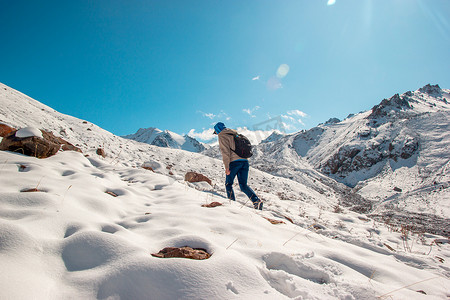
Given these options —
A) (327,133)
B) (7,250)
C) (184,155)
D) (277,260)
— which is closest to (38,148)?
(7,250)

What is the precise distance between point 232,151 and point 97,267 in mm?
3843

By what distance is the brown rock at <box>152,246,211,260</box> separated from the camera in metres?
1.54

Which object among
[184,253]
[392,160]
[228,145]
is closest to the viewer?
[184,253]

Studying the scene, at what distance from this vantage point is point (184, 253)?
1548 mm

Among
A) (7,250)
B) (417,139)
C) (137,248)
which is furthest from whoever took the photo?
(417,139)

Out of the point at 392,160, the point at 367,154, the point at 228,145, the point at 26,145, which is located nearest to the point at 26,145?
the point at 26,145

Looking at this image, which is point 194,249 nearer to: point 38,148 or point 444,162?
point 38,148

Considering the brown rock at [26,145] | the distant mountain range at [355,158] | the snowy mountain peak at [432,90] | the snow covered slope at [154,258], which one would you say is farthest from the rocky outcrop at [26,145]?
the snowy mountain peak at [432,90]

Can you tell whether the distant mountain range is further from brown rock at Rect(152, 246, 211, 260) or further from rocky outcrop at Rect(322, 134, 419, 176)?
brown rock at Rect(152, 246, 211, 260)

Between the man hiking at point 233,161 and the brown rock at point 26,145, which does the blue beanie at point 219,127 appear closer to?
the man hiking at point 233,161

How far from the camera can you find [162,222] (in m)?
2.45

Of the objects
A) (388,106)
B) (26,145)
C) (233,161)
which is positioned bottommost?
(233,161)

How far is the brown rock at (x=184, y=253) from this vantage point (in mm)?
1537

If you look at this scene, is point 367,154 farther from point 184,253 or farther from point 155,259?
point 155,259
